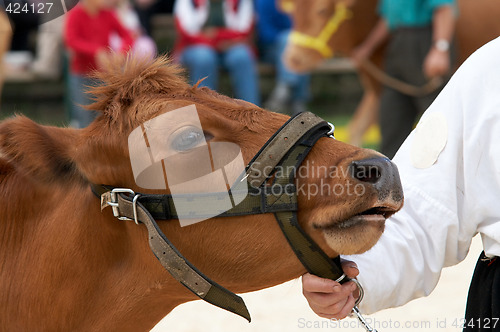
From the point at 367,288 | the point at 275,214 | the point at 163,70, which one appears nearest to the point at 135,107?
the point at 163,70

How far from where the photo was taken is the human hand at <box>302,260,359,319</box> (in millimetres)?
2465

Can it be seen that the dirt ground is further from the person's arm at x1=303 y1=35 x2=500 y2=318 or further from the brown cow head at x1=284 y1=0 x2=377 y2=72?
the brown cow head at x1=284 y1=0 x2=377 y2=72

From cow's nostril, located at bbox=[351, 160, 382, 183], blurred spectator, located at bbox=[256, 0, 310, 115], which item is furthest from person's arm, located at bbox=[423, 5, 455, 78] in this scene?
blurred spectator, located at bbox=[256, 0, 310, 115]

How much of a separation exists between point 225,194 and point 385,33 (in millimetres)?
6147

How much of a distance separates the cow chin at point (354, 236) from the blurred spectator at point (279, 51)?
9770 millimetres

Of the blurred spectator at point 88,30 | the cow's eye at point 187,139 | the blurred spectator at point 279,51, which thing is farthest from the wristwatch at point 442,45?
the blurred spectator at point 279,51

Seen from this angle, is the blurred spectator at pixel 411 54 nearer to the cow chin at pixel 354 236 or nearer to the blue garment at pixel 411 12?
the blue garment at pixel 411 12

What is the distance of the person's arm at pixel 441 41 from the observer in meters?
6.62

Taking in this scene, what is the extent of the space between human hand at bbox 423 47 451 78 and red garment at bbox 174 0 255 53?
509 cm

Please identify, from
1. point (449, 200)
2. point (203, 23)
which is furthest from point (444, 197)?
point (203, 23)

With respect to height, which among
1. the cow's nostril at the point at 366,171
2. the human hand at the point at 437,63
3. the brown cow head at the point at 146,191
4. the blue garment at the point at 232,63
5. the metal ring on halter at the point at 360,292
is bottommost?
the blue garment at the point at 232,63
